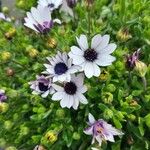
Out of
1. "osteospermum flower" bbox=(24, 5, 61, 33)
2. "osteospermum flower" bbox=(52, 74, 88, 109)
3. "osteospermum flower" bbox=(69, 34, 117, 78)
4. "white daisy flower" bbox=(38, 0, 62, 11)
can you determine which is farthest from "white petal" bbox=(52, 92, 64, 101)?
"white daisy flower" bbox=(38, 0, 62, 11)

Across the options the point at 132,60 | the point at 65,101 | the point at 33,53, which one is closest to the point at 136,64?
the point at 132,60

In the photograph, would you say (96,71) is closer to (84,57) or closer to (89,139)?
(84,57)

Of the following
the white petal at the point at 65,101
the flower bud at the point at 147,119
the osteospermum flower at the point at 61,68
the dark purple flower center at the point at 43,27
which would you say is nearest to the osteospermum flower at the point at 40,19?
the dark purple flower center at the point at 43,27

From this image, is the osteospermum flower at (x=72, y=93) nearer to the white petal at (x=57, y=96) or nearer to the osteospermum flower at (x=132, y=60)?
the white petal at (x=57, y=96)

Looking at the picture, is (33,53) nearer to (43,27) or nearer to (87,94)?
(43,27)

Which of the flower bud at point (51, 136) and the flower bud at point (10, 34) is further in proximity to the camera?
the flower bud at point (10, 34)

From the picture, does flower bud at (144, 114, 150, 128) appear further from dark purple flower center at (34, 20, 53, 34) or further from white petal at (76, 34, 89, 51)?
dark purple flower center at (34, 20, 53, 34)
